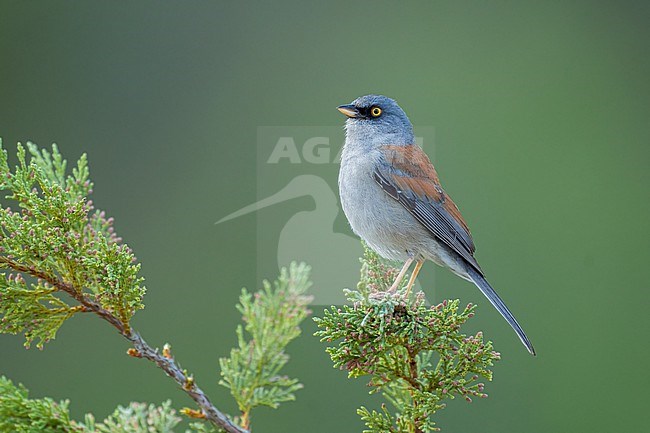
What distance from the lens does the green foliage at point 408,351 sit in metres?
2.05

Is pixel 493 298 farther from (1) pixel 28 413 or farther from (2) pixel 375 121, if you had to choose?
(1) pixel 28 413

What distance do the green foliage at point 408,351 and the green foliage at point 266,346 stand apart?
0.40 feet

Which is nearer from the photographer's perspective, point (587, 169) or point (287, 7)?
point (587, 169)

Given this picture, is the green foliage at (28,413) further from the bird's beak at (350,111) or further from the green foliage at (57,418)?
the bird's beak at (350,111)

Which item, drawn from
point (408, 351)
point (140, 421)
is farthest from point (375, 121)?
point (140, 421)

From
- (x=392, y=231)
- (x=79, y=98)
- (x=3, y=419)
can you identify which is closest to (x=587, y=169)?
(x=392, y=231)

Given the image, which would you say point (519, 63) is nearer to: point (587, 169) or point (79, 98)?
point (587, 169)

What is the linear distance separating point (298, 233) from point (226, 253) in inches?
43.4

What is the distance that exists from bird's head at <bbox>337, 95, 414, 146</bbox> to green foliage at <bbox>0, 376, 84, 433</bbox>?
7.29 ft

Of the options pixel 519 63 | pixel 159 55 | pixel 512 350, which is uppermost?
pixel 159 55

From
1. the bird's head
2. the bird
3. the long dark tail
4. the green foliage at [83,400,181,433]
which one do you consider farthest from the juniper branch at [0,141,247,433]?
the bird's head

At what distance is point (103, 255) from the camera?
6.14 feet

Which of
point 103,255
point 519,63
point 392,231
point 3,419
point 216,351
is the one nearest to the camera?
point 3,419

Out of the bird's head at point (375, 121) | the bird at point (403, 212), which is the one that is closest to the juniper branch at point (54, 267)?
the bird at point (403, 212)
